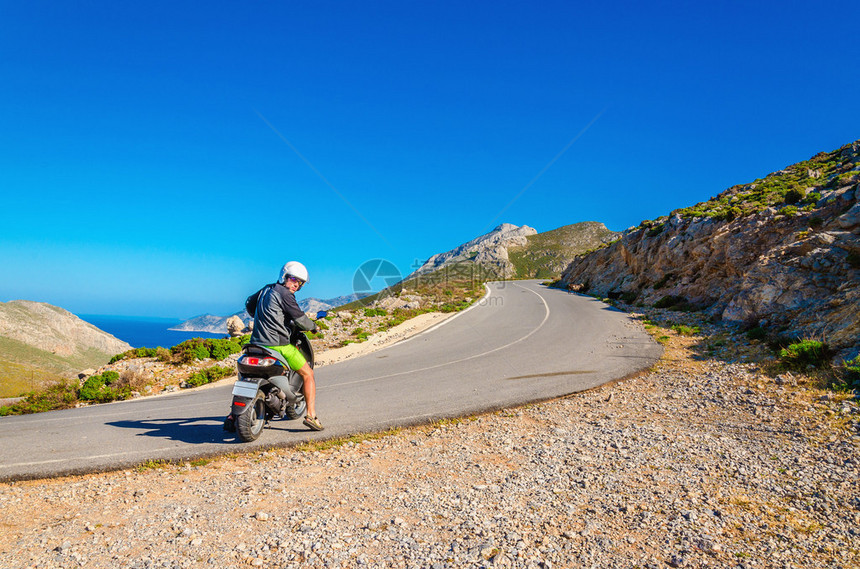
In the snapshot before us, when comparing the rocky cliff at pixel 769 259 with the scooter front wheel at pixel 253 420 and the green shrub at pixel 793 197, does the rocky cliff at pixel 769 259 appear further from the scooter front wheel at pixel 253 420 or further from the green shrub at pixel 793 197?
the scooter front wheel at pixel 253 420

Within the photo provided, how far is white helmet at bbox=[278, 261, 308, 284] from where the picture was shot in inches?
238

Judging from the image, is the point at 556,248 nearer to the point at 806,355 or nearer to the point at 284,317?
the point at 806,355

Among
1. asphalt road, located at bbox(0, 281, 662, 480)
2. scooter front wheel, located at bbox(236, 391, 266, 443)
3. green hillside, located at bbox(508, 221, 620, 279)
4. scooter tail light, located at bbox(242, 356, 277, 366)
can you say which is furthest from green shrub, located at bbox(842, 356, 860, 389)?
green hillside, located at bbox(508, 221, 620, 279)

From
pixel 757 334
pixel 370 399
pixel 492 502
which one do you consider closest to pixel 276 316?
pixel 370 399

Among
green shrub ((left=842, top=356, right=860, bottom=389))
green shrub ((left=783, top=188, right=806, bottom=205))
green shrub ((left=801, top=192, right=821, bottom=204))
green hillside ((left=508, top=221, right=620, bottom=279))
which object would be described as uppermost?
green hillside ((left=508, top=221, right=620, bottom=279))

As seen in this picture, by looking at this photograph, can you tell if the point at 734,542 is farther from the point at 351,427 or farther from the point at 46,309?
the point at 46,309

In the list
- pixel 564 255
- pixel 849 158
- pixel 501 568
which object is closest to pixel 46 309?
pixel 501 568

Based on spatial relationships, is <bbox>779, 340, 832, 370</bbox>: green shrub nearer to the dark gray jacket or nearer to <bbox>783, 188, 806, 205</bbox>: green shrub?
the dark gray jacket

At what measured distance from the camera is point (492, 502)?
410cm

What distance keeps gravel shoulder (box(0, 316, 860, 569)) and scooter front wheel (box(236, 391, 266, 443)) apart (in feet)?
1.19

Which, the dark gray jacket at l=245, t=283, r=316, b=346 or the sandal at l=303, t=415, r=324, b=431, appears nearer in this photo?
the dark gray jacket at l=245, t=283, r=316, b=346

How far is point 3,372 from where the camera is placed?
37.4 meters

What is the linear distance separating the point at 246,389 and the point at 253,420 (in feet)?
1.72

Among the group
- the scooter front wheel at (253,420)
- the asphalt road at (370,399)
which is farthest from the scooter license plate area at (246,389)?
the asphalt road at (370,399)
